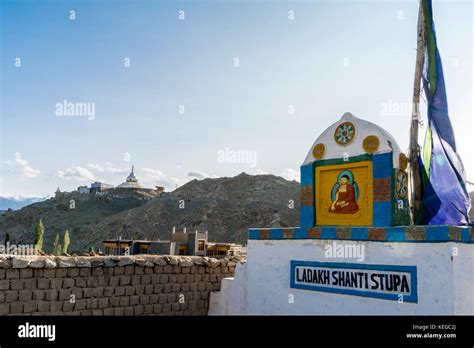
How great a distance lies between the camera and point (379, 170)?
828 cm

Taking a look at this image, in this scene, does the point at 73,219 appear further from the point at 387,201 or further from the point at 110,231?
the point at 387,201

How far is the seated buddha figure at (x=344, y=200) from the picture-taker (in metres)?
8.73

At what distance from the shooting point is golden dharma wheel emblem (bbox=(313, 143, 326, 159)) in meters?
9.38

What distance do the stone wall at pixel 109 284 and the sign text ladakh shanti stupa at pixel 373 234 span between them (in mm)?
682

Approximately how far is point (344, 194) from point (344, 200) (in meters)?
0.12

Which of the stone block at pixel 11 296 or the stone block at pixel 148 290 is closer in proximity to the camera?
the stone block at pixel 11 296

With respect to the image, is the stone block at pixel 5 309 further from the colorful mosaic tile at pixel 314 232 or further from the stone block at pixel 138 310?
the colorful mosaic tile at pixel 314 232

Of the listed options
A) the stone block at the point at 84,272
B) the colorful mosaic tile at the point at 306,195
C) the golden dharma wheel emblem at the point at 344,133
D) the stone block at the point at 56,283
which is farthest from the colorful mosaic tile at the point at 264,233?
the stone block at the point at 56,283

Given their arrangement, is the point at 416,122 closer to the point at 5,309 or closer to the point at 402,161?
the point at 402,161

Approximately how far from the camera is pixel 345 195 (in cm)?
886

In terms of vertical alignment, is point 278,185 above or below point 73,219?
above

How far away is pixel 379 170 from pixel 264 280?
352 centimetres
